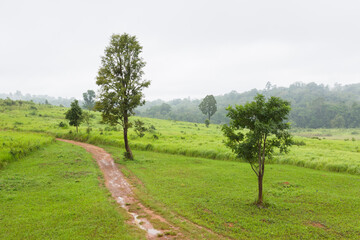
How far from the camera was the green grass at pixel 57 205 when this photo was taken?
30.8 feet

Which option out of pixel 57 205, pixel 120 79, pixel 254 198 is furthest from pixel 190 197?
pixel 120 79

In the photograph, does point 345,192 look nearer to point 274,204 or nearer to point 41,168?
point 274,204

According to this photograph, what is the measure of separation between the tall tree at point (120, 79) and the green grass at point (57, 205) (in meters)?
6.87

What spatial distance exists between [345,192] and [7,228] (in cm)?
2049

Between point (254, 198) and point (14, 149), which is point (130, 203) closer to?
point (254, 198)

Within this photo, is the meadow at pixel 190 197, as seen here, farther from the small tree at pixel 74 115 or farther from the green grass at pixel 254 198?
the small tree at pixel 74 115

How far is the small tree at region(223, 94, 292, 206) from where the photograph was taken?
37.7 ft

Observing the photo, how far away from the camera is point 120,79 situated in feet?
A: 77.9

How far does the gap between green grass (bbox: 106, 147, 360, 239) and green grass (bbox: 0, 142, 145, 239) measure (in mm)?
2845

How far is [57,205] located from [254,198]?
12.1 m

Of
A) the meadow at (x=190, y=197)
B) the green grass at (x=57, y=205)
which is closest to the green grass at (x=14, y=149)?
the meadow at (x=190, y=197)

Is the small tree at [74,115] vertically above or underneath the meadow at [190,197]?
above

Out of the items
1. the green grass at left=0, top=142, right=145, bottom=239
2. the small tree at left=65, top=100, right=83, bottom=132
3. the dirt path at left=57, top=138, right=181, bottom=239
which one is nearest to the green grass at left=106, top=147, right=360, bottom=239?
the dirt path at left=57, top=138, right=181, bottom=239

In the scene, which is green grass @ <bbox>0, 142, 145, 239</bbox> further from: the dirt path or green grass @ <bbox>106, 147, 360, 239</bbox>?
green grass @ <bbox>106, 147, 360, 239</bbox>
